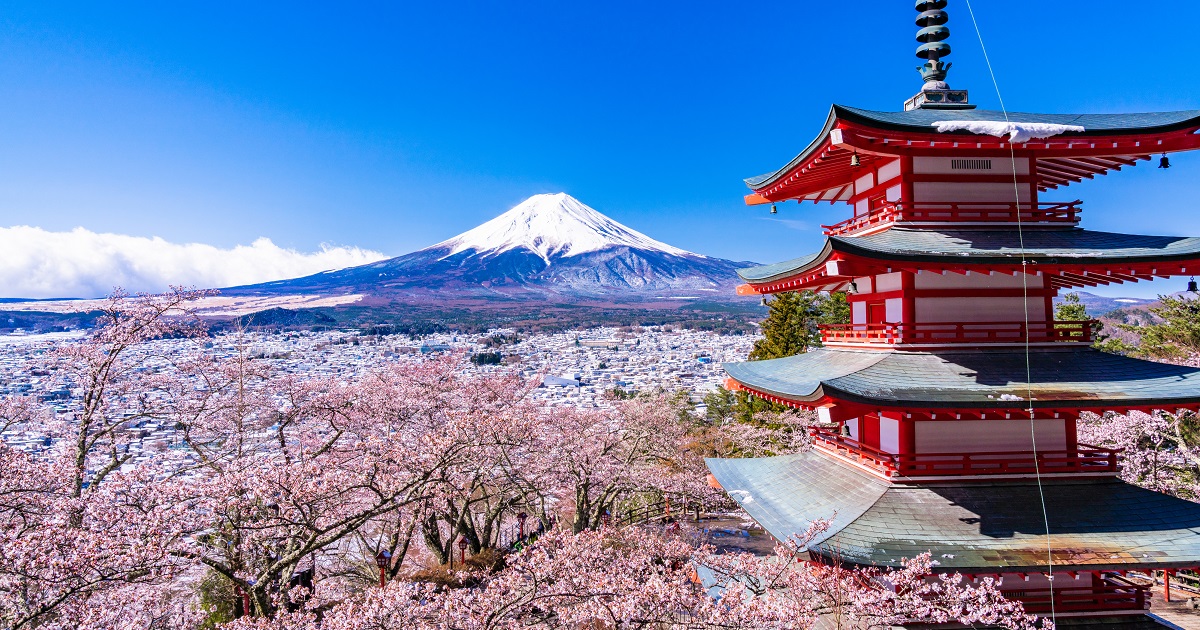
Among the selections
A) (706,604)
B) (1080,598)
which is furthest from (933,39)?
(706,604)

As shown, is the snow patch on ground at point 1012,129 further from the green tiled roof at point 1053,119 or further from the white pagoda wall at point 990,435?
the white pagoda wall at point 990,435

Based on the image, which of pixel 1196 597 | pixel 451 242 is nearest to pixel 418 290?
pixel 451 242

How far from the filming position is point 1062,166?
7000 mm

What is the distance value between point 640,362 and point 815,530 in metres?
Answer: 56.5

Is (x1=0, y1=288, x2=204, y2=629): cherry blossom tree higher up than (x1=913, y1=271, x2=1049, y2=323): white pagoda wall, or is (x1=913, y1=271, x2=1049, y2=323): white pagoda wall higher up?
(x1=913, y1=271, x2=1049, y2=323): white pagoda wall

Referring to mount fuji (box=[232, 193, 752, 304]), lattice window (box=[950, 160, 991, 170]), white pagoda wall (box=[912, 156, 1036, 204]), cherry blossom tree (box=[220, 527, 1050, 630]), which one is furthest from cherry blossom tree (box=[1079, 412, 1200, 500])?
mount fuji (box=[232, 193, 752, 304])

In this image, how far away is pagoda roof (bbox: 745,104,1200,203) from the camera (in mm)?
6066

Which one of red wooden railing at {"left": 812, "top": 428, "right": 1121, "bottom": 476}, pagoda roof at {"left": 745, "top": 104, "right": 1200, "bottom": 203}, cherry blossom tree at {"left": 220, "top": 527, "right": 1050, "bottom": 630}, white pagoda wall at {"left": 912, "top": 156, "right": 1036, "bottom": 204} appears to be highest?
pagoda roof at {"left": 745, "top": 104, "right": 1200, "bottom": 203}

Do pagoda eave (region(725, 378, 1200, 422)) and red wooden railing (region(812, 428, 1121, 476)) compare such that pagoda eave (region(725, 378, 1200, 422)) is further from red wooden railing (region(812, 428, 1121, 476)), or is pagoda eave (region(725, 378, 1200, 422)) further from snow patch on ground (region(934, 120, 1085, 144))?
snow patch on ground (region(934, 120, 1085, 144))

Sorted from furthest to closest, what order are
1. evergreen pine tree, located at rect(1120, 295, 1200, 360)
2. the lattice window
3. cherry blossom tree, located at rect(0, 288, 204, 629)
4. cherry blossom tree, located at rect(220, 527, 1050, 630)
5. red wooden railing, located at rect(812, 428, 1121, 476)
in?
evergreen pine tree, located at rect(1120, 295, 1200, 360), the lattice window, red wooden railing, located at rect(812, 428, 1121, 476), cherry blossom tree, located at rect(220, 527, 1050, 630), cherry blossom tree, located at rect(0, 288, 204, 629)

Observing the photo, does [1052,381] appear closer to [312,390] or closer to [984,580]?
[984,580]

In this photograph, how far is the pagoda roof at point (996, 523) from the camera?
5.13 meters

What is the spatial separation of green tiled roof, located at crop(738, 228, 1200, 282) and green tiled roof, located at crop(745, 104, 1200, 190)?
1.15 m

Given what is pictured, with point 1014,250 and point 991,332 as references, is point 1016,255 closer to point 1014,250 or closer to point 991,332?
point 1014,250
